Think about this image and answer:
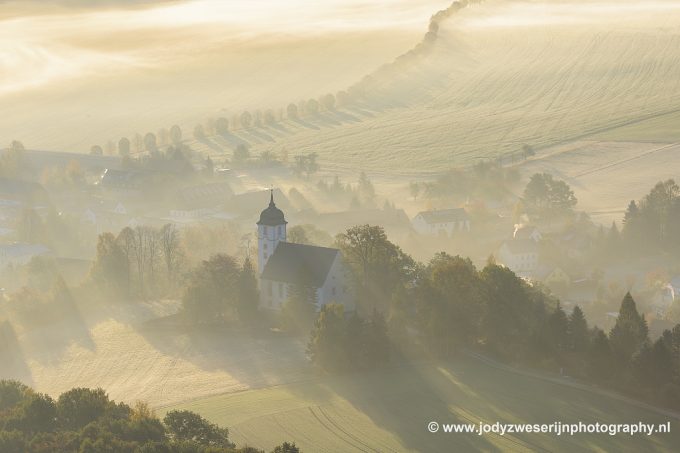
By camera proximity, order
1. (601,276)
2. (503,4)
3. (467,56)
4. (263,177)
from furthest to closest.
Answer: (503,4) < (467,56) < (263,177) < (601,276)

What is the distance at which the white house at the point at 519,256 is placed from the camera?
75750 mm

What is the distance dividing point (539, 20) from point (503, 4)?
1297cm

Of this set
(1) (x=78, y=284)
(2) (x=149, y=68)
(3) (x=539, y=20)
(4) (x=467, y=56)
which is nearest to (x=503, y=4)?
(3) (x=539, y=20)

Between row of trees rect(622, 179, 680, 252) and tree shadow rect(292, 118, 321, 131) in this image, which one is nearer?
row of trees rect(622, 179, 680, 252)

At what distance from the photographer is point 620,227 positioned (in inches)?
3327

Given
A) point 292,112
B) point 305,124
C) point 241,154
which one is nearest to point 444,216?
point 241,154

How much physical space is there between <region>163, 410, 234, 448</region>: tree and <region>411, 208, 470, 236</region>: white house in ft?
149

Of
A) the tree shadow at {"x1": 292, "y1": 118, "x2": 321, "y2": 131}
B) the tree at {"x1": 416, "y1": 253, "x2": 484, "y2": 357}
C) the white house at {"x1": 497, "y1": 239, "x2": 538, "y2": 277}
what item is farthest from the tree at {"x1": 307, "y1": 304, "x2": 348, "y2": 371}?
the tree shadow at {"x1": 292, "y1": 118, "x2": 321, "y2": 131}

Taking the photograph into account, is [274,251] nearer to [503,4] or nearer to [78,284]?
[78,284]

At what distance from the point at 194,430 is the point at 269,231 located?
22090mm

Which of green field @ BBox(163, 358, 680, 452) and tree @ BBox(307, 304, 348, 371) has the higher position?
tree @ BBox(307, 304, 348, 371)

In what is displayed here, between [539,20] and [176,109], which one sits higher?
[539,20]

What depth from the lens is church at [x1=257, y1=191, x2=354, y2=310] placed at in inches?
Answer: 2343

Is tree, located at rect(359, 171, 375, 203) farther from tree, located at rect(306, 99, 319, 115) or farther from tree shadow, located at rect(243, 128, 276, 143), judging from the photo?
tree, located at rect(306, 99, 319, 115)
